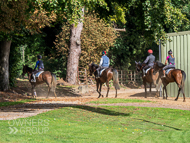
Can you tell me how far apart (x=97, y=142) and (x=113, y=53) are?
30.9m

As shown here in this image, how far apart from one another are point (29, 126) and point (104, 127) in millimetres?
2180

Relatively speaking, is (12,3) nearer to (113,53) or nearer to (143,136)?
(143,136)

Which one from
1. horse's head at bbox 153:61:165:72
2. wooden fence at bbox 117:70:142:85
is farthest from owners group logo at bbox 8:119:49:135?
wooden fence at bbox 117:70:142:85

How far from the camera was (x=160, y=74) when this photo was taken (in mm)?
18953

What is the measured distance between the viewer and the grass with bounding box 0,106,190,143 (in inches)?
285

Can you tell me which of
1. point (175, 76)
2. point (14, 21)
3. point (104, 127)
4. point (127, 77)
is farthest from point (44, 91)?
point (127, 77)

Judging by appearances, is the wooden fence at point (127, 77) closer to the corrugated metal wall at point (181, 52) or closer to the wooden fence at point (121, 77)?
the wooden fence at point (121, 77)

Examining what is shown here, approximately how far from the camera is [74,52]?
28.6 metres

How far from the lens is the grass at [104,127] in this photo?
7.24m

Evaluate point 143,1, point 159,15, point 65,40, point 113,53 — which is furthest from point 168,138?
point 113,53

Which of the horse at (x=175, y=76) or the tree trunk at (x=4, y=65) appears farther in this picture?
the tree trunk at (x=4, y=65)

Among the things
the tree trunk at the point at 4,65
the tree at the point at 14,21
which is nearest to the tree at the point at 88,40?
the tree trunk at the point at 4,65

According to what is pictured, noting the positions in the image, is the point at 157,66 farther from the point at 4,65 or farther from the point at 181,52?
the point at 4,65

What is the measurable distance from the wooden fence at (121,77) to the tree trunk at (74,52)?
1553 millimetres
